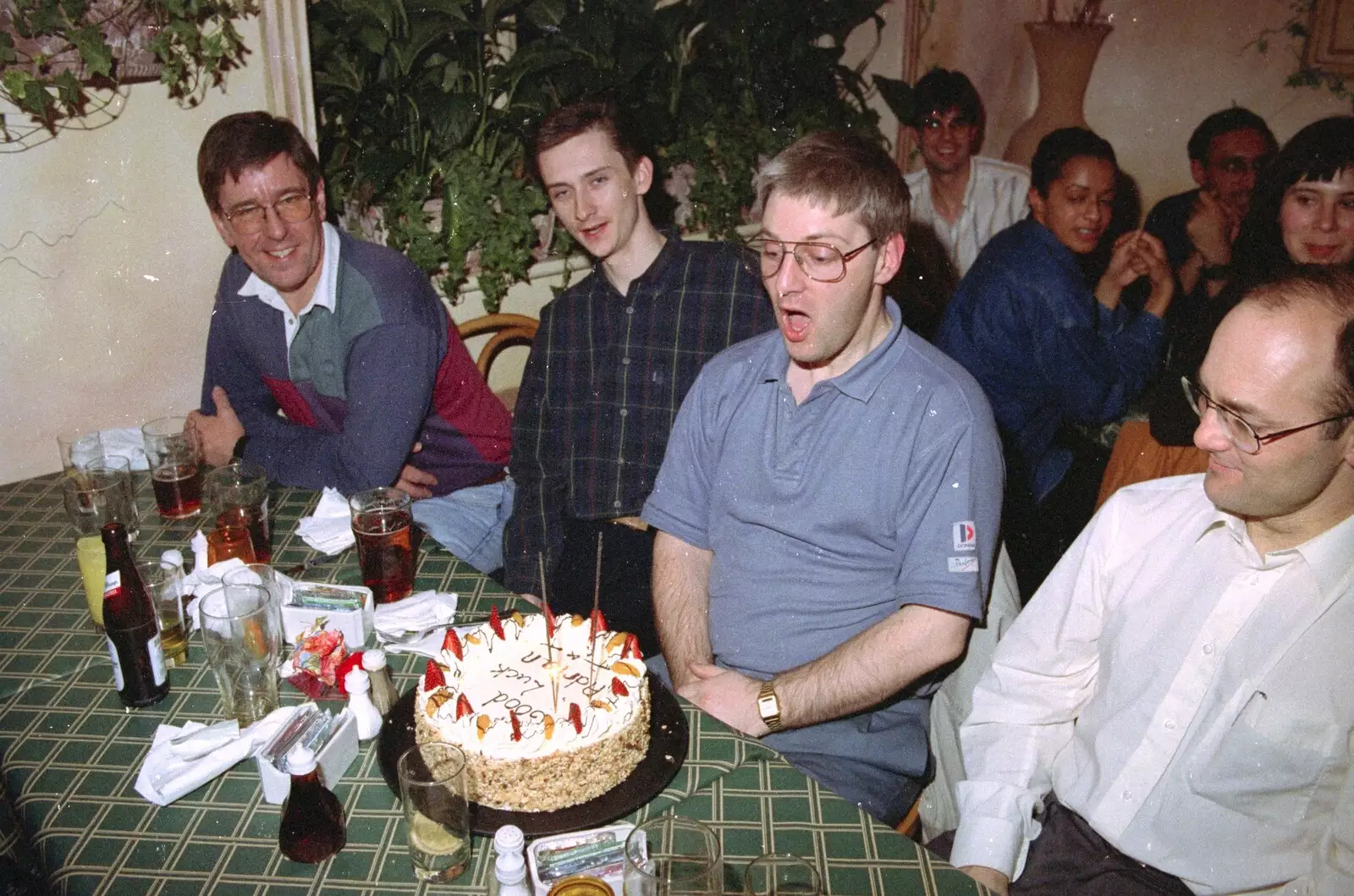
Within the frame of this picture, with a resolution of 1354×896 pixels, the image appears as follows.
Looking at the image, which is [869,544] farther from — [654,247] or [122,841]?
[122,841]

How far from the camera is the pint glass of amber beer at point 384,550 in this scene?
1.93 metres

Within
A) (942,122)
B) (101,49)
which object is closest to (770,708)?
(101,49)

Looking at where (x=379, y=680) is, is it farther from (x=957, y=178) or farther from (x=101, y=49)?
(x=957, y=178)

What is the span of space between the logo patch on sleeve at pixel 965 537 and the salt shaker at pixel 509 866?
0.99m

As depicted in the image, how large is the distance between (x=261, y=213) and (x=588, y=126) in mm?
861

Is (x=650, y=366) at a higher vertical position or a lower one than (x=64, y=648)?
higher

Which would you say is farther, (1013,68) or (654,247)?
(1013,68)

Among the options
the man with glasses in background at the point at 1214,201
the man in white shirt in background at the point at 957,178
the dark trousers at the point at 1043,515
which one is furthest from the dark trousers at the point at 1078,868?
the man in white shirt in background at the point at 957,178

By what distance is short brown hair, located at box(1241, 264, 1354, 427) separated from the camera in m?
1.38

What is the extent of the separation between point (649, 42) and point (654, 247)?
1.96 metres

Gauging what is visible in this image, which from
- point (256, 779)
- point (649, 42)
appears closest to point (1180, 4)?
point (649, 42)

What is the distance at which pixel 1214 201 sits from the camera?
4.35 meters

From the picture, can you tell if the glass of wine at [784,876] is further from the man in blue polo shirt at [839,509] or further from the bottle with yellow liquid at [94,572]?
the bottle with yellow liquid at [94,572]

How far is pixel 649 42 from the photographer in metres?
4.29
